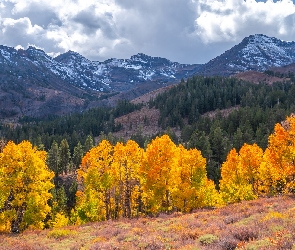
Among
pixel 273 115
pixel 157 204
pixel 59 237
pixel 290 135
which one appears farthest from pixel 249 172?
pixel 273 115

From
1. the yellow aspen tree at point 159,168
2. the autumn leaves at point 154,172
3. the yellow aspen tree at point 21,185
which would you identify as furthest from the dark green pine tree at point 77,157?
the yellow aspen tree at point 159,168

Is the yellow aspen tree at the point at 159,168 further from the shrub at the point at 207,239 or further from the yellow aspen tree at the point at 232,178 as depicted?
the shrub at the point at 207,239

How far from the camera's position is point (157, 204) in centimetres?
3866

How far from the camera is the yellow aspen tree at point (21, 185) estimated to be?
31.9 metres

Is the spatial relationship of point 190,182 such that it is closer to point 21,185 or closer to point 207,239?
point 21,185

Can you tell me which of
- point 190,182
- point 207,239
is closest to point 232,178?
point 190,182

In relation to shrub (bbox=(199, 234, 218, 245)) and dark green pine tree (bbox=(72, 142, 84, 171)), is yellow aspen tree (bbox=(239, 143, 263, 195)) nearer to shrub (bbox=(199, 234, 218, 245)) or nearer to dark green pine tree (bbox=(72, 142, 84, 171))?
shrub (bbox=(199, 234, 218, 245))

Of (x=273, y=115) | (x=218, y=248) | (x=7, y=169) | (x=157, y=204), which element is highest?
(x=273, y=115)

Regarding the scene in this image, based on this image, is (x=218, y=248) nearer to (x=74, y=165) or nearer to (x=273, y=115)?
(x=74, y=165)

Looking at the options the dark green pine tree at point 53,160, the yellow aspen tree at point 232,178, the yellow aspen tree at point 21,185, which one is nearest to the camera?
the yellow aspen tree at point 21,185

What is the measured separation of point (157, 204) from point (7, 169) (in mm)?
19134

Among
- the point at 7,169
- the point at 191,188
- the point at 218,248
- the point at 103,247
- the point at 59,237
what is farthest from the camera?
the point at 191,188

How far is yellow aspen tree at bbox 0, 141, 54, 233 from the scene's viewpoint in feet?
105

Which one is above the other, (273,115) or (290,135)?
(273,115)
